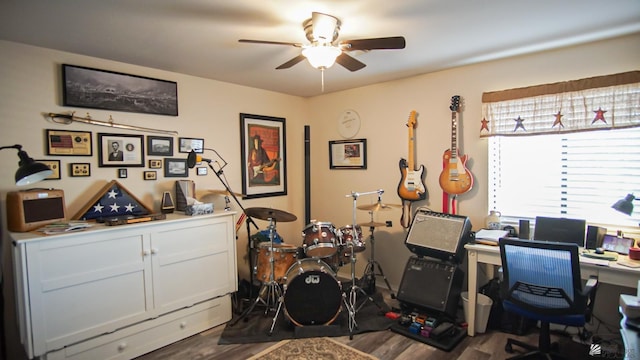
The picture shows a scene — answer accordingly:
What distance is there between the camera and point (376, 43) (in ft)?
6.63

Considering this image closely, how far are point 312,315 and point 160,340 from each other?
1.24 m

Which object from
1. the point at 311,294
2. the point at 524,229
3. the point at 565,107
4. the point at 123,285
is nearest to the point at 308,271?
the point at 311,294

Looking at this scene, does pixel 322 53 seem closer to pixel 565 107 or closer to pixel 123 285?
pixel 565 107

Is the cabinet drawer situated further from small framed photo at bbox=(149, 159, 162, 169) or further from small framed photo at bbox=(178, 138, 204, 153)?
small framed photo at bbox=(178, 138, 204, 153)

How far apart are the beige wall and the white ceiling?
5.9 inches

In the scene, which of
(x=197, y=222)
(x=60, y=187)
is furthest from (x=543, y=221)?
(x=60, y=187)

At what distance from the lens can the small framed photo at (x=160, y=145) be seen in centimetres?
312

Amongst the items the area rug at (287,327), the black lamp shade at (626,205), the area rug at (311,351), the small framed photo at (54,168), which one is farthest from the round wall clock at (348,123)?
the small framed photo at (54,168)

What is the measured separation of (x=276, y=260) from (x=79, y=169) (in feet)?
5.86

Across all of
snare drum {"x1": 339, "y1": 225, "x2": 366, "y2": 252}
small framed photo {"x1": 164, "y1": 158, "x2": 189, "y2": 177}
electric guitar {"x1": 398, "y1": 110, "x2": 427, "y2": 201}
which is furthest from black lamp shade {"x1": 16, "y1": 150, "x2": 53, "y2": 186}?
electric guitar {"x1": 398, "y1": 110, "x2": 427, "y2": 201}

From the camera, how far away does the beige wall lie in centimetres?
251

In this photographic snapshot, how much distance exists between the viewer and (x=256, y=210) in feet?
10.2

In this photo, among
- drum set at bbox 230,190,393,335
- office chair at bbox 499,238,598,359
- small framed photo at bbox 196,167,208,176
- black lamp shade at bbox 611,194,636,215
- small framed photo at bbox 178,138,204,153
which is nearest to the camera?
office chair at bbox 499,238,598,359

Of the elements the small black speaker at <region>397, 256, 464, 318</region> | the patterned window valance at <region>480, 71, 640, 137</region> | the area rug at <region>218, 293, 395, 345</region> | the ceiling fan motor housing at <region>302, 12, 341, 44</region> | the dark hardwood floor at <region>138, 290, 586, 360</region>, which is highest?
the ceiling fan motor housing at <region>302, 12, 341, 44</region>
